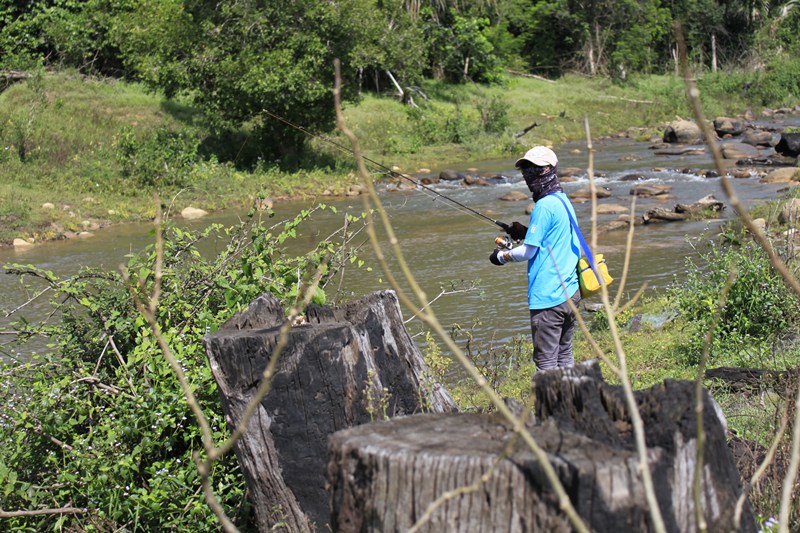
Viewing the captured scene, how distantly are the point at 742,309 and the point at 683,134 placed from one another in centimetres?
2033

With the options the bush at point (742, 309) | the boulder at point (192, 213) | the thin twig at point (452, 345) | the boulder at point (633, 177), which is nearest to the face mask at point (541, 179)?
the bush at point (742, 309)

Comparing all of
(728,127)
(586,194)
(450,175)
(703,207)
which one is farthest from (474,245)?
(728,127)

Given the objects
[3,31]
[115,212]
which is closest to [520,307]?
[115,212]

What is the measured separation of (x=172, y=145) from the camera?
70.5 feet

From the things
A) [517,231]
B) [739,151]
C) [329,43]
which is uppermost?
[329,43]

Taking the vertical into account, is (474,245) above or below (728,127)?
below

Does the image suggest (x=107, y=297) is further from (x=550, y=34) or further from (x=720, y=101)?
(x=550, y=34)

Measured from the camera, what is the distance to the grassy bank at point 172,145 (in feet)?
62.6

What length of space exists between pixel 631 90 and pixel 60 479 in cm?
3728

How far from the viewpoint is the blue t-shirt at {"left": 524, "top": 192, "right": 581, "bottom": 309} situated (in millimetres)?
5520

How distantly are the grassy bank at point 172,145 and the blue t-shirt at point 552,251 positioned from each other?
898cm

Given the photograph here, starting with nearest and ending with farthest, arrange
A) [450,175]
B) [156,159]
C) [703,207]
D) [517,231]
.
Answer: [517,231], [703,207], [156,159], [450,175]

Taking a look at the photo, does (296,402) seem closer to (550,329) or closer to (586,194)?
(550,329)

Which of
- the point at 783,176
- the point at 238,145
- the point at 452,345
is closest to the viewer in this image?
the point at 452,345
